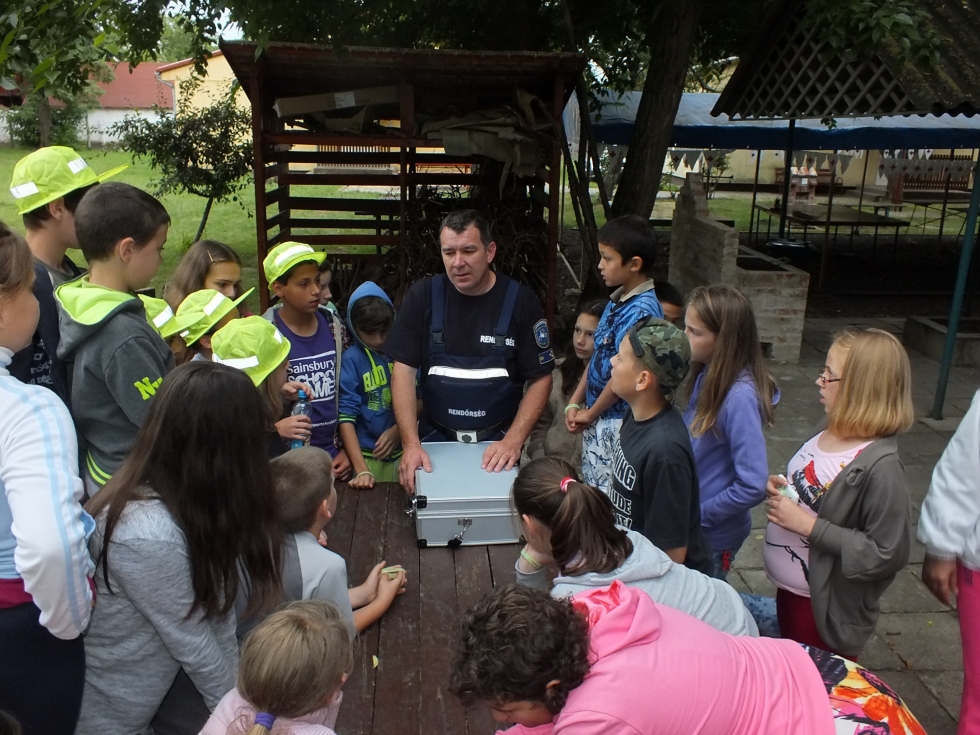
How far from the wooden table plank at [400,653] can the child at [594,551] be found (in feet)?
1.46

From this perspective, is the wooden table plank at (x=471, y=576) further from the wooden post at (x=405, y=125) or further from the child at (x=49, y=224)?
the wooden post at (x=405, y=125)

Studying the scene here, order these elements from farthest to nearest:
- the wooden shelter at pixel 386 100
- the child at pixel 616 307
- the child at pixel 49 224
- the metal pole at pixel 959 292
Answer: the wooden shelter at pixel 386 100 → the metal pole at pixel 959 292 → the child at pixel 616 307 → the child at pixel 49 224

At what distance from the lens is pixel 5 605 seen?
1674mm

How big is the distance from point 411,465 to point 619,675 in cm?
150

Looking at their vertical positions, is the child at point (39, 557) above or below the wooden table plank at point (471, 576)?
above

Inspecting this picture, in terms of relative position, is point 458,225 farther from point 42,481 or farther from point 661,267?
point 661,267

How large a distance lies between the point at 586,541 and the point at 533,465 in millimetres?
260

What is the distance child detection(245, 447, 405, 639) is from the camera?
2.08m

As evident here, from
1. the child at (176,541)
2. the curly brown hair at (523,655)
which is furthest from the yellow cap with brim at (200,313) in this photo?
the curly brown hair at (523,655)

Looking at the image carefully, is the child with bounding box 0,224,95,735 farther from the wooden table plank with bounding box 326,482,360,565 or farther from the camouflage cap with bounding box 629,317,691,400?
the camouflage cap with bounding box 629,317,691,400

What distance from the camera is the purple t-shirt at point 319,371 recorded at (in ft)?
10.7

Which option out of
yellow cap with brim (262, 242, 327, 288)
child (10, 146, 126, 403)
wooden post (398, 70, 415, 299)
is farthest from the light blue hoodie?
wooden post (398, 70, 415, 299)

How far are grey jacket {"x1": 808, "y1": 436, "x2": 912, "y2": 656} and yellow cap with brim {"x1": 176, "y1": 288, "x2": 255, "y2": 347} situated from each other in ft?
7.12

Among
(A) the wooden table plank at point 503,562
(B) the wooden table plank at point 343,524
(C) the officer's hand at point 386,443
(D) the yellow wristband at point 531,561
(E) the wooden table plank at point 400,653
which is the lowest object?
(E) the wooden table plank at point 400,653
